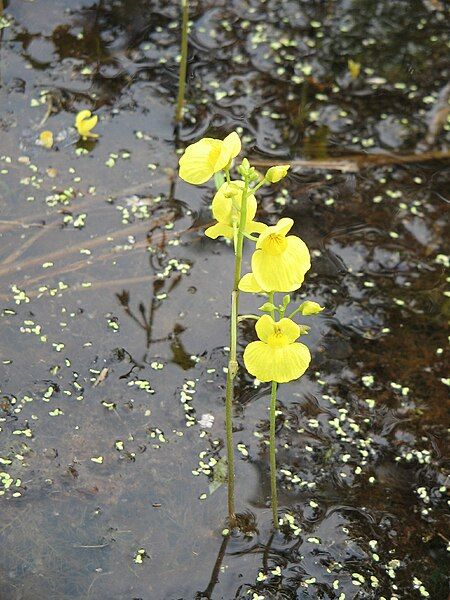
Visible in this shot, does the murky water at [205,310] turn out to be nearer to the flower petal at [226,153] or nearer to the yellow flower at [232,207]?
the yellow flower at [232,207]

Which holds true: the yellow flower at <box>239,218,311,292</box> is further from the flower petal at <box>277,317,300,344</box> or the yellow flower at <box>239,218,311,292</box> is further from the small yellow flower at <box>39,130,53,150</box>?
Answer: the small yellow flower at <box>39,130,53,150</box>

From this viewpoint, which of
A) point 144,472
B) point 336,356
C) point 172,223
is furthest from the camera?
point 172,223

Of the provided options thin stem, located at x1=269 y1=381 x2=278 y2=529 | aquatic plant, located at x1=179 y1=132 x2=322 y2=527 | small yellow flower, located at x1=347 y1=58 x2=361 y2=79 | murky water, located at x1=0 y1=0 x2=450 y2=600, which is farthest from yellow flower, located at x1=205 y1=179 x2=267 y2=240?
small yellow flower, located at x1=347 y1=58 x2=361 y2=79

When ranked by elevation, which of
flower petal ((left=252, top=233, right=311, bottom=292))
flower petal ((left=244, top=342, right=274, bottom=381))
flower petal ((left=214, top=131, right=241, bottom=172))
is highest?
flower petal ((left=214, top=131, right=241, bottom=172))

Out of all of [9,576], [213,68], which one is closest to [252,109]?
[213,68]

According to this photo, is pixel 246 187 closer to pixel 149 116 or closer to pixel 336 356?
pixel 336 356

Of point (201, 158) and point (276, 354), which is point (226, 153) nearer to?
point (201, 158)

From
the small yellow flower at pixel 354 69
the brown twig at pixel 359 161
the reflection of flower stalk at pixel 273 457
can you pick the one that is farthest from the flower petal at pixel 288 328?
the small yellow flower at pixel 354 69
